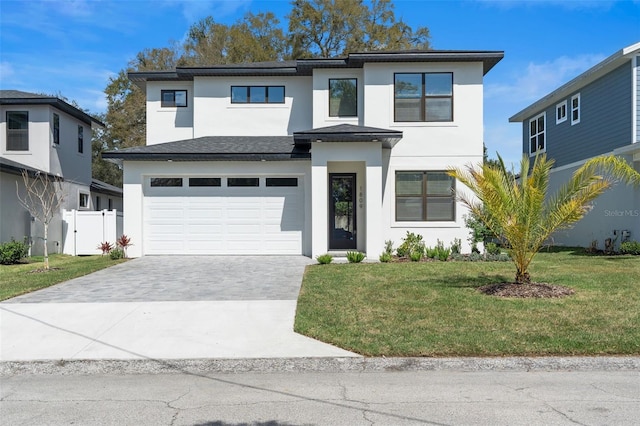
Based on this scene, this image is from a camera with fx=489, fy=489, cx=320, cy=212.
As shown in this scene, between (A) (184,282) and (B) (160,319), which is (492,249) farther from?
(B) (160,319)

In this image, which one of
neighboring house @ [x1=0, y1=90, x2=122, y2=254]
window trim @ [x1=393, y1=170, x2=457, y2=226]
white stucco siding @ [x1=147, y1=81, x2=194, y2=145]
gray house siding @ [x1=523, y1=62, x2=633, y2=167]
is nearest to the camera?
window trim @ [x1=393, y1=170, x2=457, y2=226]

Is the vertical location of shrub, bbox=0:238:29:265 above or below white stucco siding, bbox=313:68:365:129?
below

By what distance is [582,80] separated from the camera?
739 inches

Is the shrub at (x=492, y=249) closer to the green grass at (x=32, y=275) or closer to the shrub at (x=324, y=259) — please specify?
the shrub at (x=324, y=259)

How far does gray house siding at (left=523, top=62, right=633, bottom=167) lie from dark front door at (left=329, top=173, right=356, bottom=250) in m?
9.42

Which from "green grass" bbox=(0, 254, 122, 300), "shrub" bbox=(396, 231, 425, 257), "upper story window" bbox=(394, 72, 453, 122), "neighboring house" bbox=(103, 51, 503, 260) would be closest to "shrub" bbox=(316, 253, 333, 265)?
"neighboring house" bbox=(103, 51, 503, 260)

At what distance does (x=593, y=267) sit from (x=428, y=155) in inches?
234

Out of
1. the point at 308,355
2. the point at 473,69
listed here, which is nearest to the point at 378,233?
the point at 473,69

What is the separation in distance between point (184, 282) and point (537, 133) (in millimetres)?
20005

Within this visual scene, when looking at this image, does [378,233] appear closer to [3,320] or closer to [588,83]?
[3,320]

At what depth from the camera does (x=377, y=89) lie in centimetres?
1625

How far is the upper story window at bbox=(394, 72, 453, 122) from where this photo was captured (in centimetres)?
1619

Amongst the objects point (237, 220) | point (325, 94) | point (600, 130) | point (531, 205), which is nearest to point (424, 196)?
point (325, 94)

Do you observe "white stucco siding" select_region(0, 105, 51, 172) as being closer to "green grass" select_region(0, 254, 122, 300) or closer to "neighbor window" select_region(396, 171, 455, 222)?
"green grass" select_region(0, 254, 122, 300)
